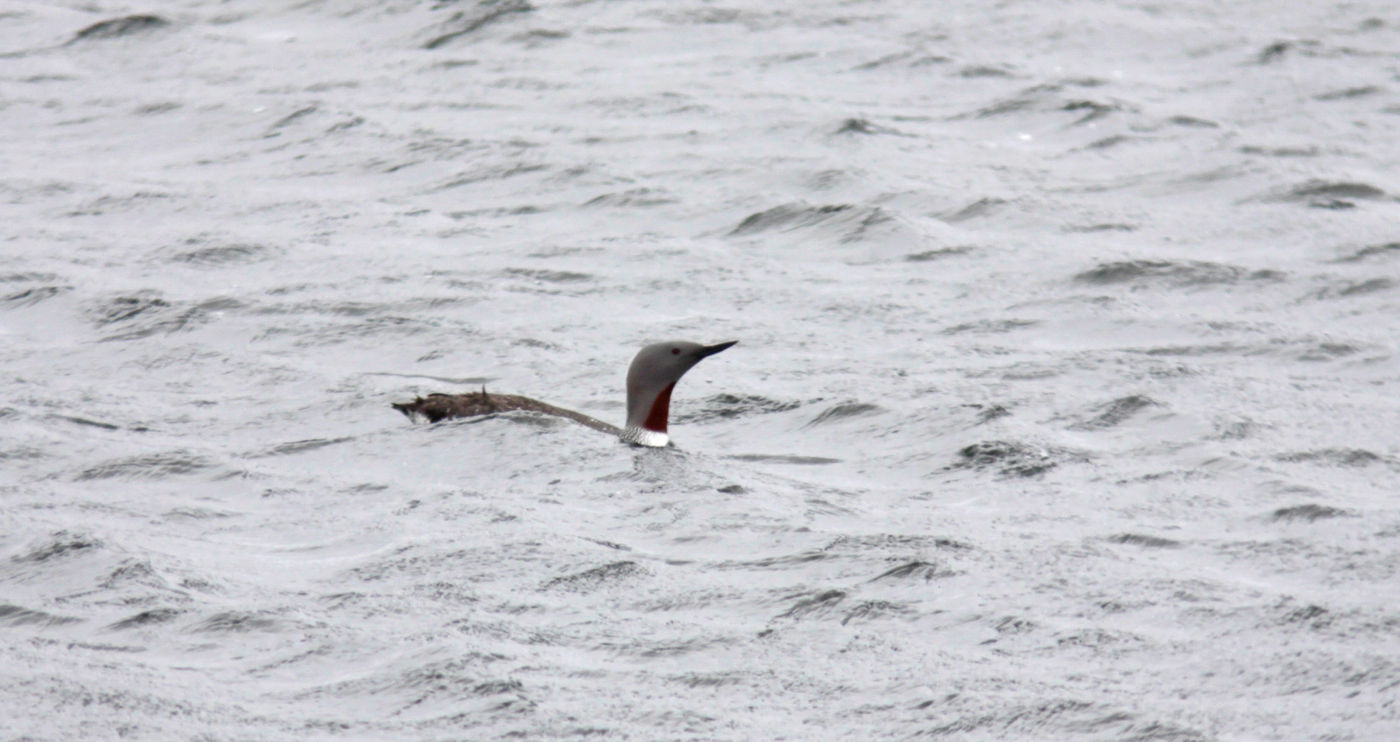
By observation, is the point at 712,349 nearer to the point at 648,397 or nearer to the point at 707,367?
the point at 648,397

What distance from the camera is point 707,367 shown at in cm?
1234

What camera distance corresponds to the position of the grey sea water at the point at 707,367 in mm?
7562

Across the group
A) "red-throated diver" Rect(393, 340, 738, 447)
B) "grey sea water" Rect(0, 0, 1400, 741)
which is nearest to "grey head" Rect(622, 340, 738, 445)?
"red-throated diver" Rect(393, 340, 738, 447)

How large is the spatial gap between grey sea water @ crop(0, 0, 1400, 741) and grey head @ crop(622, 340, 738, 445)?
0.80 feet

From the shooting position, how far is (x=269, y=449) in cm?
1023

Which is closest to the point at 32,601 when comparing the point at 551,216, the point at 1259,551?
the point at 1259,551

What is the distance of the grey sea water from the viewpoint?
7.56 meters

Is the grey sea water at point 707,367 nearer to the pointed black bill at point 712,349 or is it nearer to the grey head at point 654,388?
the grey head at point 654,388

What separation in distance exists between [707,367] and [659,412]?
1.73m

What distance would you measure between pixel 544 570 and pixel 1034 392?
3.87 meters

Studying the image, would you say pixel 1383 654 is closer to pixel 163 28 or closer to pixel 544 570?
pixel 544 570

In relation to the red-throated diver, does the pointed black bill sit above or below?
above

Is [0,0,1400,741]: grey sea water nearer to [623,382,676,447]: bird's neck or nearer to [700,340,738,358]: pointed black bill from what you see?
[623,382,676,447]: bird's neck

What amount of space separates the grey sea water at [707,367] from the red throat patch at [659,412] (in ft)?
0.92
